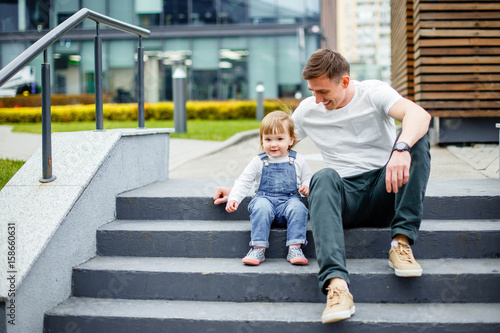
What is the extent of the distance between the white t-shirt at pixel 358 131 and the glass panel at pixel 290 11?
19.4 meters

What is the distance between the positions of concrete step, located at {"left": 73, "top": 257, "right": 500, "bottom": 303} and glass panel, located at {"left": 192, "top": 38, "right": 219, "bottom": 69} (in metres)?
19.5

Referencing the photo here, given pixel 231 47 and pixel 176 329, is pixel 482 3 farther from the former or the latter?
pixel 231 47

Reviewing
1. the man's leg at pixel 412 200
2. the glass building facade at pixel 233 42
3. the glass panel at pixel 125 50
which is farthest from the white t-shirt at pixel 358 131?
the glass building facade at pixel 233 42

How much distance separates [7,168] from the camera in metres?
4.42

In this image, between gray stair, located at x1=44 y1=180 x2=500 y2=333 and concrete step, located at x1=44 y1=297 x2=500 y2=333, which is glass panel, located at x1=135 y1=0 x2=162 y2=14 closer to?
gray stair, located at x1=44 y1=180 x2=500 y2=333

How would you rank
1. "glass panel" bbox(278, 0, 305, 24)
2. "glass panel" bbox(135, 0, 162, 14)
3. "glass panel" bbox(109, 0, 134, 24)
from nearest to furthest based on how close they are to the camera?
"glass panel" bbox(109, 0, 134, 24) < "glass panel" bbox(135, 0, 162, 14) < "glass panel" bbox(278, 0, 305, 24)

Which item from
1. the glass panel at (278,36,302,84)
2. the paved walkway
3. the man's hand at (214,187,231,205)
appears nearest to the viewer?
the man's hand at (214,187,231,205)

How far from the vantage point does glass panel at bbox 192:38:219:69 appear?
21766 millimetres

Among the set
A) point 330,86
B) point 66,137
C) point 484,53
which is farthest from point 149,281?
point 484,53

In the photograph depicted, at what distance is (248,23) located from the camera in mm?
21719

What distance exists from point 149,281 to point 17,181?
3.56ft

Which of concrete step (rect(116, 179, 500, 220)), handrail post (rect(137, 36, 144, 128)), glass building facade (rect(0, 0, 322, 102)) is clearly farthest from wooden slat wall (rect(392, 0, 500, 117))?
glass building facade (rect(0, 0, 322, 102))

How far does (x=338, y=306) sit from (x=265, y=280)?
516 mm

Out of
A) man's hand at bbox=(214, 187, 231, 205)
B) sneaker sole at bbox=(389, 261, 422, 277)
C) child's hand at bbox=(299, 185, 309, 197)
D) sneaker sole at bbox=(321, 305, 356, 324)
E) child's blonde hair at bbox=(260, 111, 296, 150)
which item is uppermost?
child's blonde hair at bbox=(260, 111, 296, 150)
